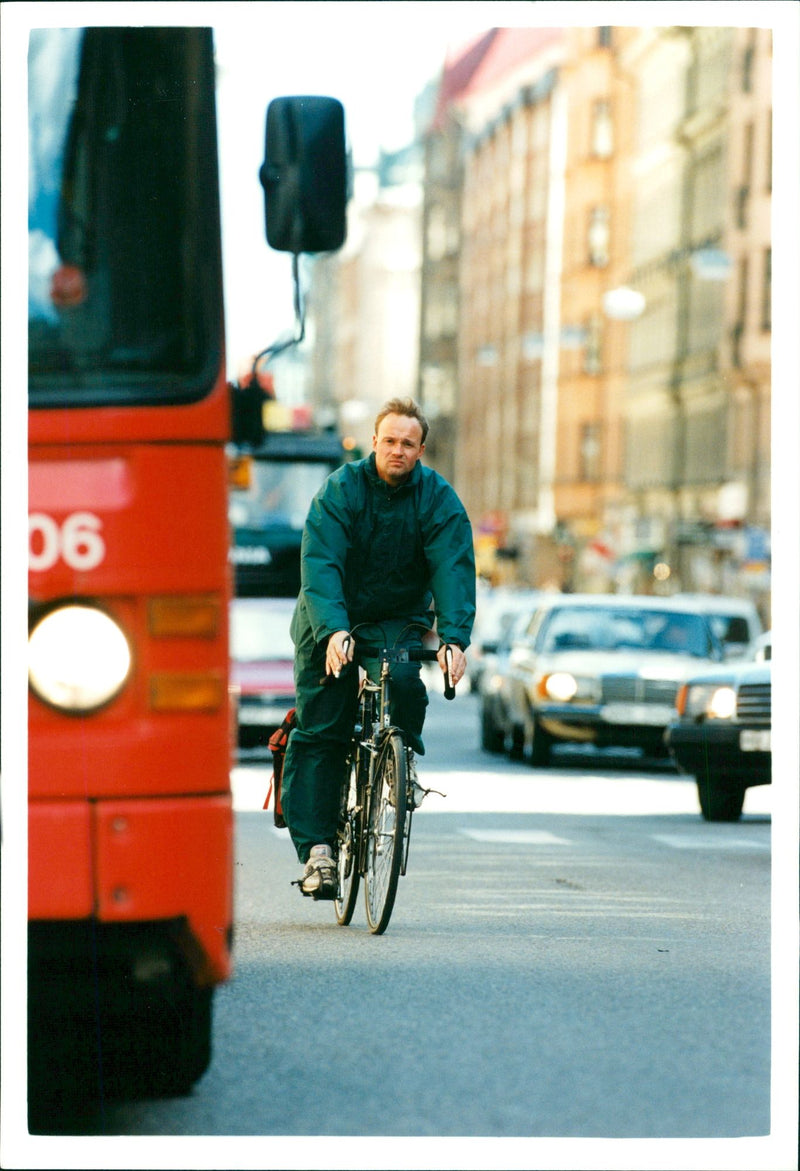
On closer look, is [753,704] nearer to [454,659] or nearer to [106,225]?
[454,659]

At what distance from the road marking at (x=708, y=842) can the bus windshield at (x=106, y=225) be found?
8.92 meters

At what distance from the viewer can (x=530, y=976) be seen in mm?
8234

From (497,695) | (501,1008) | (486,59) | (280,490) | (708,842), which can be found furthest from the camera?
(486,59)

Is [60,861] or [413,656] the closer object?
[60,861]

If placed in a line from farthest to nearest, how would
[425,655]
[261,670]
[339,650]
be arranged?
[261,670], [425,655], [339,650]

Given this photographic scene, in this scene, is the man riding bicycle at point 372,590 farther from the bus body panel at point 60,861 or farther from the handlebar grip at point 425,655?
the bus body panel at point 60,861

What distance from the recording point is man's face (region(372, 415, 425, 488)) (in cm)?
872

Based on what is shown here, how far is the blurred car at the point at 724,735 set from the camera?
1567cm

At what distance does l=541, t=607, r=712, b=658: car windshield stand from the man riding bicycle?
1338 cm

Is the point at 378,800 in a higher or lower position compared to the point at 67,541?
lower

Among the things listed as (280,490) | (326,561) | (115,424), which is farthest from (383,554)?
(280,490)

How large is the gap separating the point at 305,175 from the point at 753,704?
10230 mm

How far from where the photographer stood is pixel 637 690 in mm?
21938

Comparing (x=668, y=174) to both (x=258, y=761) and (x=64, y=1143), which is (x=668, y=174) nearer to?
(x=258, y=761)
